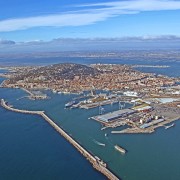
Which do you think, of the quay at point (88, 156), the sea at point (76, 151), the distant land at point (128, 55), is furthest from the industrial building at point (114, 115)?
the distant land at point (128, 55)

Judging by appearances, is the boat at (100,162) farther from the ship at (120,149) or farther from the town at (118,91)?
the town at (118,91)

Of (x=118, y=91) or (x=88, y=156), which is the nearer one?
(x=88, y=156)

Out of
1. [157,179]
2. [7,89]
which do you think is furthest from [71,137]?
[7,89]

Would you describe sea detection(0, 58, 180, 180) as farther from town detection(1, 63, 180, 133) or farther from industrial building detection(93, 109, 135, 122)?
town detection(1, 63, 180, 133)

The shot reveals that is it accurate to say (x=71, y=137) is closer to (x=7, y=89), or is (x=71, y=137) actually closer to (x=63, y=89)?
(x=63, y=89)

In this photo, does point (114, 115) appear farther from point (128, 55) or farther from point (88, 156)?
point (128, 55)

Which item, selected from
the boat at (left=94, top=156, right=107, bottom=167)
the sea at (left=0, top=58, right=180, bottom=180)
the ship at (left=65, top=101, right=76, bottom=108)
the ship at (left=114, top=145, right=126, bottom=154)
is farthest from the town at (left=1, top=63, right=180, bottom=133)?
the boat at (left=94, top=156, right=107, bottom=167)

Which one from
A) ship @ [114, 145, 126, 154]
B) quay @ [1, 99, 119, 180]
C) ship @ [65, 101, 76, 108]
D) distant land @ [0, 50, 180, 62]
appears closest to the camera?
quay @ [1, 99, 119, 180]

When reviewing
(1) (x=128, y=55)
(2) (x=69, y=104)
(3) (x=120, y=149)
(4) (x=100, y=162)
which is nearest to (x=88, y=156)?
(4) (x=100, y=162)

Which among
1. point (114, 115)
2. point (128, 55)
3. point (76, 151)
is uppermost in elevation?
point (114, 115)
